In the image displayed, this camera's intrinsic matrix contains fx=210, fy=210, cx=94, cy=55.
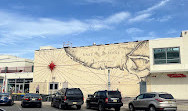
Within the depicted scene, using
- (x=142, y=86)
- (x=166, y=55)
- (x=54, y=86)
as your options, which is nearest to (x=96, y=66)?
(x=142, y=86)

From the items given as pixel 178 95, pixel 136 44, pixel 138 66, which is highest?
pixel 136 44

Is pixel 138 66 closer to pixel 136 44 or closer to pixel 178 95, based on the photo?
pixel 136 44

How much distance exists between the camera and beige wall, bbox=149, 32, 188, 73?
24.2 m

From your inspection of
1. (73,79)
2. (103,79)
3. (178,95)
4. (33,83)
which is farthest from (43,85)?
(178,95)

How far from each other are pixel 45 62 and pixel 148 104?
20.5 meters

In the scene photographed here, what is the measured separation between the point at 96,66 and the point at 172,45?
1004cm

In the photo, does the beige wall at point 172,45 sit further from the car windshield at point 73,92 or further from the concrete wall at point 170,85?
the car windshield at point 73,92

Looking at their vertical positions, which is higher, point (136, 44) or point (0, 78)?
point (136, 44)

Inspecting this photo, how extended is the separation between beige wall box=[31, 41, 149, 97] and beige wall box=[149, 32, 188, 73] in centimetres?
72

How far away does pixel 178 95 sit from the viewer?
78.3 ft

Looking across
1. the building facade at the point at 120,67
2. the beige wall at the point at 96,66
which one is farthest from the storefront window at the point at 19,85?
the beige wall at the point at 96,66

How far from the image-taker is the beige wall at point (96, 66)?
1030 inches

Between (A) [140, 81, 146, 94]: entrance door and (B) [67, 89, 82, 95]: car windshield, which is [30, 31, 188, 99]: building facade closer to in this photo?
(A) [140, 81, 146, 94]: entrance door

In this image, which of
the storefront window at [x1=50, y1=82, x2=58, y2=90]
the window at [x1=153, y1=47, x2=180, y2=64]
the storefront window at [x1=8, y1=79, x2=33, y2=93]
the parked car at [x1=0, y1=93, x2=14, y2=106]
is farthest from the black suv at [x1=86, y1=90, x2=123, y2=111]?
the storefront window at [x1=8, y1=79, x2=33, y2=93]
